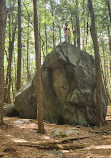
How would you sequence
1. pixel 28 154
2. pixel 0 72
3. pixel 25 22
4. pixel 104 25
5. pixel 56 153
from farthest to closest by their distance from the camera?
pixel 25 22, pixel 104 25, pixel 0 72, pixel 56 153, pixel 28 154

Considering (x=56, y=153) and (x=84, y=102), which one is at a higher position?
(x=84, y=102)

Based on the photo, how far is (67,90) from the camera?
416 inches

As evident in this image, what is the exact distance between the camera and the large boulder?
33.1 ft

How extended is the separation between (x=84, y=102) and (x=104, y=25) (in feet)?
29.9

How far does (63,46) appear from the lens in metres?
11.2

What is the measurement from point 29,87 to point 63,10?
917 cm

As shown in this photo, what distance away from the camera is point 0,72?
7.24 metres

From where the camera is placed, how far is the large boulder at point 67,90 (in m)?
10.1

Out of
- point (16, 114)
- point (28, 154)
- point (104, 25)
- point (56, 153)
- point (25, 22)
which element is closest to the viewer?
point (28, 154)

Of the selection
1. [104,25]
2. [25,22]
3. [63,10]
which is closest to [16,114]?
[63,10]

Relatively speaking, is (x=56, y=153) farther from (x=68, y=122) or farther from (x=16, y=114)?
(x=16, y=114)

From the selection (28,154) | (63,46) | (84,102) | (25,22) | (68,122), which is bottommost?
(68,122)

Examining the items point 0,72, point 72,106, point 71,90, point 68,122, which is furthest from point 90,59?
point 0,72

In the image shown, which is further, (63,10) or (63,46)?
(63,10)
